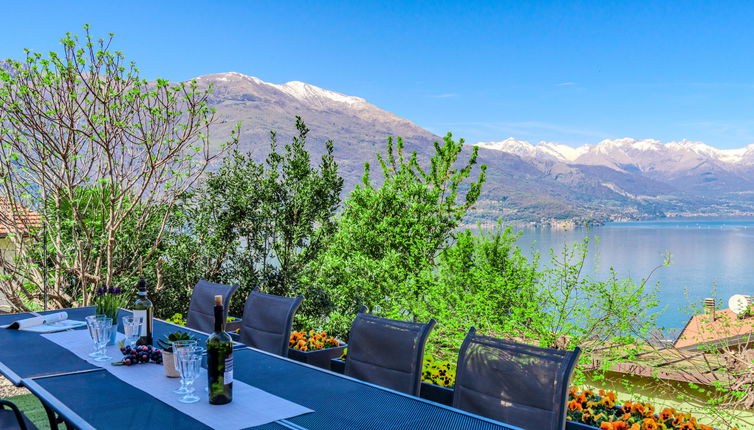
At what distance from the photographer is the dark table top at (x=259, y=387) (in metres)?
1.58

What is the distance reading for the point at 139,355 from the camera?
2158mm

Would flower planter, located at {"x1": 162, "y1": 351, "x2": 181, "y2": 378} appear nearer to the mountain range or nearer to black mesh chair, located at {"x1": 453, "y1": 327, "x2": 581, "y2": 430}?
black mesh chair, located at {"x1": 453, "y1": 327, "x2": 581, "y2": 430}

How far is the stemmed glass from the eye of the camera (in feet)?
5.64

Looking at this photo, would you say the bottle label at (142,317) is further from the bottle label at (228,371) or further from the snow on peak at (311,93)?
the snow on peak at (311,93)

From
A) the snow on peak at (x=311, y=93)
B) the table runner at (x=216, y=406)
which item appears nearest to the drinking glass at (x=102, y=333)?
the table runner at (x=216, y=406)

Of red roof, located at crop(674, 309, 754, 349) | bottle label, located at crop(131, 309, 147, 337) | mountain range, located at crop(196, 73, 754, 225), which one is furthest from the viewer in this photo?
mountain range, located at crop(196, 73, 754, 225)

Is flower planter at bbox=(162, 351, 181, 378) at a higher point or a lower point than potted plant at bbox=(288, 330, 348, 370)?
higher

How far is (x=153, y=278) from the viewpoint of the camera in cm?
589

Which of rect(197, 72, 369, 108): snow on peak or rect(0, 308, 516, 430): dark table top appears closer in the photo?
rect(0, 308, 516, 430): dark table top

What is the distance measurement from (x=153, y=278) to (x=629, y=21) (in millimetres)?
61986

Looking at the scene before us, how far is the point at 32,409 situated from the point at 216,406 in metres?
2.73

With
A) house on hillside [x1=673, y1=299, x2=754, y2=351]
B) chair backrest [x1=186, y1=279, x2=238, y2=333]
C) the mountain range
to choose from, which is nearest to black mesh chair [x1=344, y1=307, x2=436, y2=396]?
chair backrest [x1=186, y1=279, x2=238, y2=333]

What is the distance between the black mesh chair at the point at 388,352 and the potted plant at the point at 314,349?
115 centimetres

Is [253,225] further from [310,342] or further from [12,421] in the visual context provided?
[12,421]
